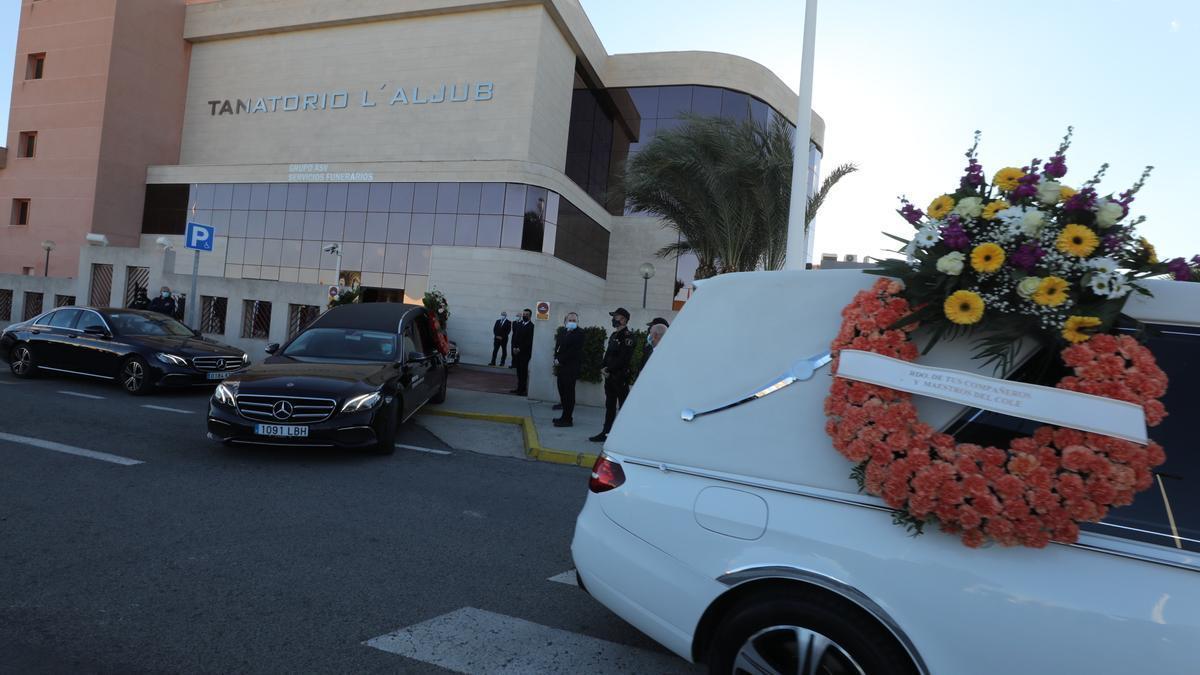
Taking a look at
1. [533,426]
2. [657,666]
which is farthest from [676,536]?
[533,426]

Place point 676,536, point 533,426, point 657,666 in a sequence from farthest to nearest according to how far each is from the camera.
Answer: point 533,426
point 657,666
point 676,536

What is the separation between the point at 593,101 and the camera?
1346 inches

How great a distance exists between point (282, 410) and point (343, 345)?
201 cm

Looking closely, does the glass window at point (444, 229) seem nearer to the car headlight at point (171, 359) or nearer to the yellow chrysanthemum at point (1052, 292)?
the car headlight at point (171, 359)

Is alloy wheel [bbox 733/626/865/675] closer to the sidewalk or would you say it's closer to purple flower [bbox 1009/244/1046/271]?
purple flower [bbox 1009/244/1046/271]

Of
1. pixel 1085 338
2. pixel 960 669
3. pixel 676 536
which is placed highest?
pixel 1085 338

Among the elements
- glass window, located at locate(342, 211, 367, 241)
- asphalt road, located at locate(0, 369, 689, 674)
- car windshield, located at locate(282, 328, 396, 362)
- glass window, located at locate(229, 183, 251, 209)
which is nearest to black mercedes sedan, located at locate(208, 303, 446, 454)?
car windshield, located at locate(282, 328, 396, 362)

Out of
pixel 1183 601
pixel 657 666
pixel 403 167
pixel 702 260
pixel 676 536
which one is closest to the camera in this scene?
pixel 1183 601

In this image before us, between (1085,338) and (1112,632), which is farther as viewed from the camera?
(1085,338)

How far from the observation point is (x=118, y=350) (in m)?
11.3

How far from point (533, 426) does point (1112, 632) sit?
8.70 meters

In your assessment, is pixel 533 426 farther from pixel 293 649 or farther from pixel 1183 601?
pixel 1183 601

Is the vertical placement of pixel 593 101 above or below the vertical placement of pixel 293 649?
above

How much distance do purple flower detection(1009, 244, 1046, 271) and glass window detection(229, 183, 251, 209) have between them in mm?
34358
